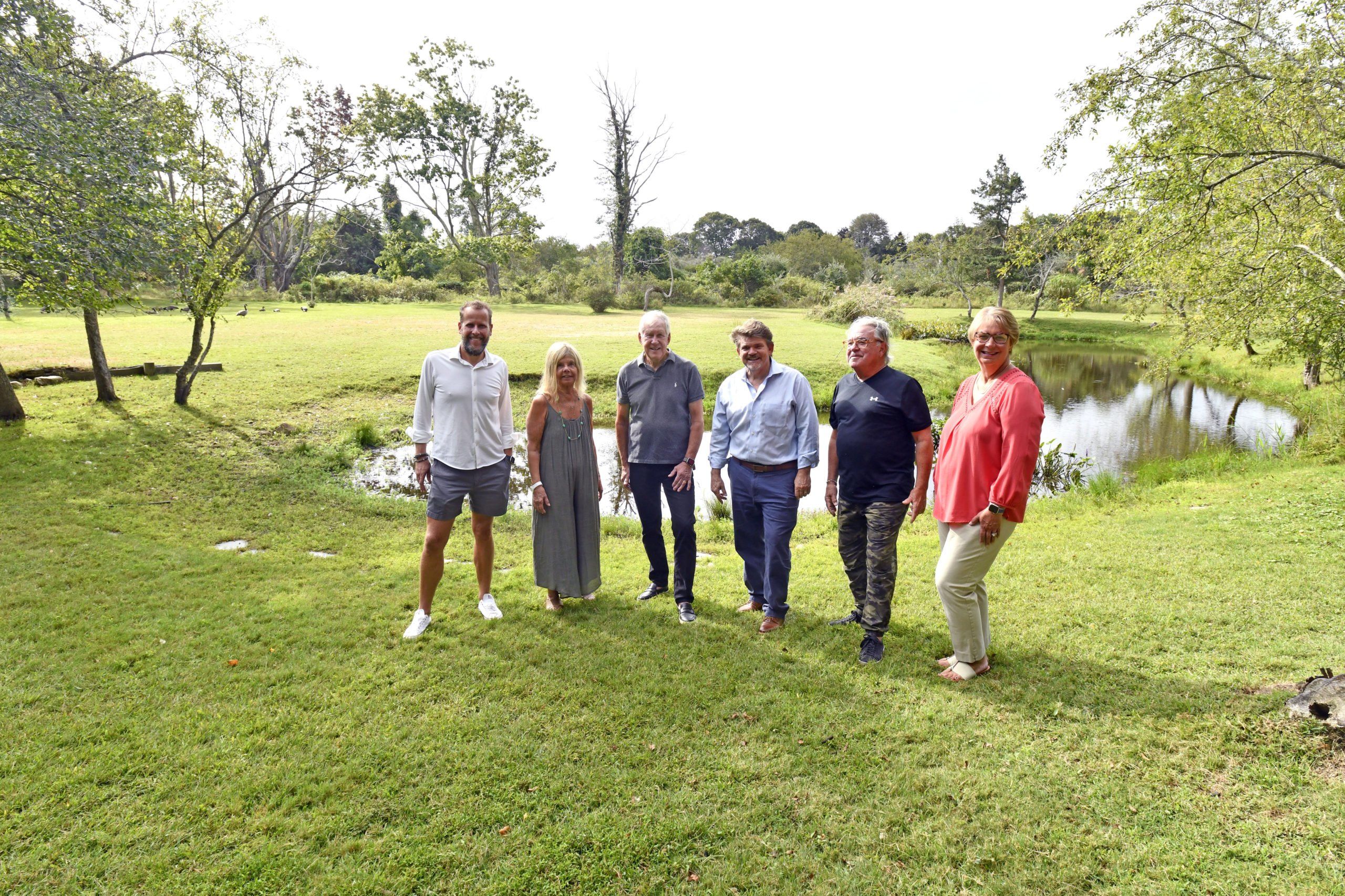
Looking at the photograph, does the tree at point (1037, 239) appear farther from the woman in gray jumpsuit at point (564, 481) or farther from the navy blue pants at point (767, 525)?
the woman in gray jumpsuit at point (564, 481)

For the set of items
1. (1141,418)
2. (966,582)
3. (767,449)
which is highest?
(767,449)

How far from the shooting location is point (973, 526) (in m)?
3.51

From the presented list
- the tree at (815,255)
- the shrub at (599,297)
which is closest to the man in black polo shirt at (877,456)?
the shrub at (599,297)

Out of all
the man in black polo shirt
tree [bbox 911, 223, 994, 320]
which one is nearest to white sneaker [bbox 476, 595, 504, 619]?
the man in black polo shirt

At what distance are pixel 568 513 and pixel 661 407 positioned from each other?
1.02 metres

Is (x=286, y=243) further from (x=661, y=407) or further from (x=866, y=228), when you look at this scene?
(x=866, y=228)

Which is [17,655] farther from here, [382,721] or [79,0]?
[79,0]

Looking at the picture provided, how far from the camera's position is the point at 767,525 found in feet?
14.7

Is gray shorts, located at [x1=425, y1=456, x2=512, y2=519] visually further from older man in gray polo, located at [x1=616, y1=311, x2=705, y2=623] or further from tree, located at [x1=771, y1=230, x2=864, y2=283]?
tree, located at [x1=771, y1=230, x2=864, y2=283]

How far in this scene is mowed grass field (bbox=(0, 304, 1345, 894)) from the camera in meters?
2.59

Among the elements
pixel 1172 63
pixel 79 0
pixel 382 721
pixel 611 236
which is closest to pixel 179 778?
pixel 382 721

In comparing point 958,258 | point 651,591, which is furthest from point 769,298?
point 651,591

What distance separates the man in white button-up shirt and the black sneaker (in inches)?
53.2

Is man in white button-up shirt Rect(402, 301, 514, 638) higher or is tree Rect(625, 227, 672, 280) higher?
tree Rect(625, 227, 672, 280)
